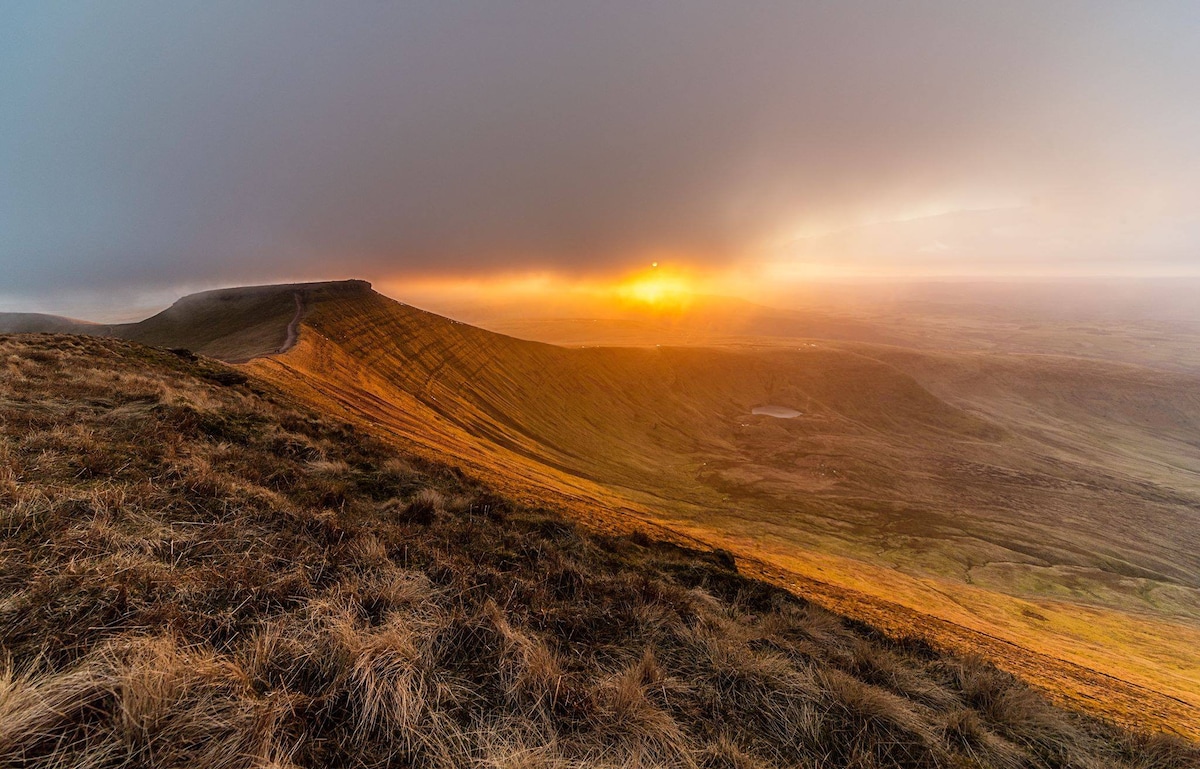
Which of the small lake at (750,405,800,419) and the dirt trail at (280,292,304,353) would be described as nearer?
the dirt trail at (280,292,304,353)

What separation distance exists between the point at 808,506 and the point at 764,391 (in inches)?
1845

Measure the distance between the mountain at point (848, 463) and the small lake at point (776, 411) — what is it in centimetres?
155

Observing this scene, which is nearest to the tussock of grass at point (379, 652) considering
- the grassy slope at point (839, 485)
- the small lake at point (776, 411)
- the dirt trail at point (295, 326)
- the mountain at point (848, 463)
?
the mountain at point (848, 463)

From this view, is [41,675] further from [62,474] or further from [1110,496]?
[1110,496]

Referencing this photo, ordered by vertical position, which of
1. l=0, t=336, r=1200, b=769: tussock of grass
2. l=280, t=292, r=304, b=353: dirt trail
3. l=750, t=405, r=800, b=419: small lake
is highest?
l=280, t=292, r=304, b=353: dirt trail

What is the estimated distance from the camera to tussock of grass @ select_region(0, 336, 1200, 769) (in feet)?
6.53

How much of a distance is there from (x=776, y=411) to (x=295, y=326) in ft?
238

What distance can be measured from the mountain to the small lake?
155cm

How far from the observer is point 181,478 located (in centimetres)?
462

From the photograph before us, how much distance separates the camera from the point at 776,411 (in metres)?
75.2

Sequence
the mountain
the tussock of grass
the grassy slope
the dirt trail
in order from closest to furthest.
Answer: the tussock of grass, the mountain, the grassy slope, the dirt trail

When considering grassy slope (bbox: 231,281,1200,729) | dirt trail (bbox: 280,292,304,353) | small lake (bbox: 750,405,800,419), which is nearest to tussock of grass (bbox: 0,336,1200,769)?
grassy slope (bbox: 231,281,1200,729)

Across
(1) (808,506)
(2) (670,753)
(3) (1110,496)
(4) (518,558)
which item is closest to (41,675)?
(2) (670,753)

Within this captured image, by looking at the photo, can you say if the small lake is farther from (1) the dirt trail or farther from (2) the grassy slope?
(1) the dirt trail
